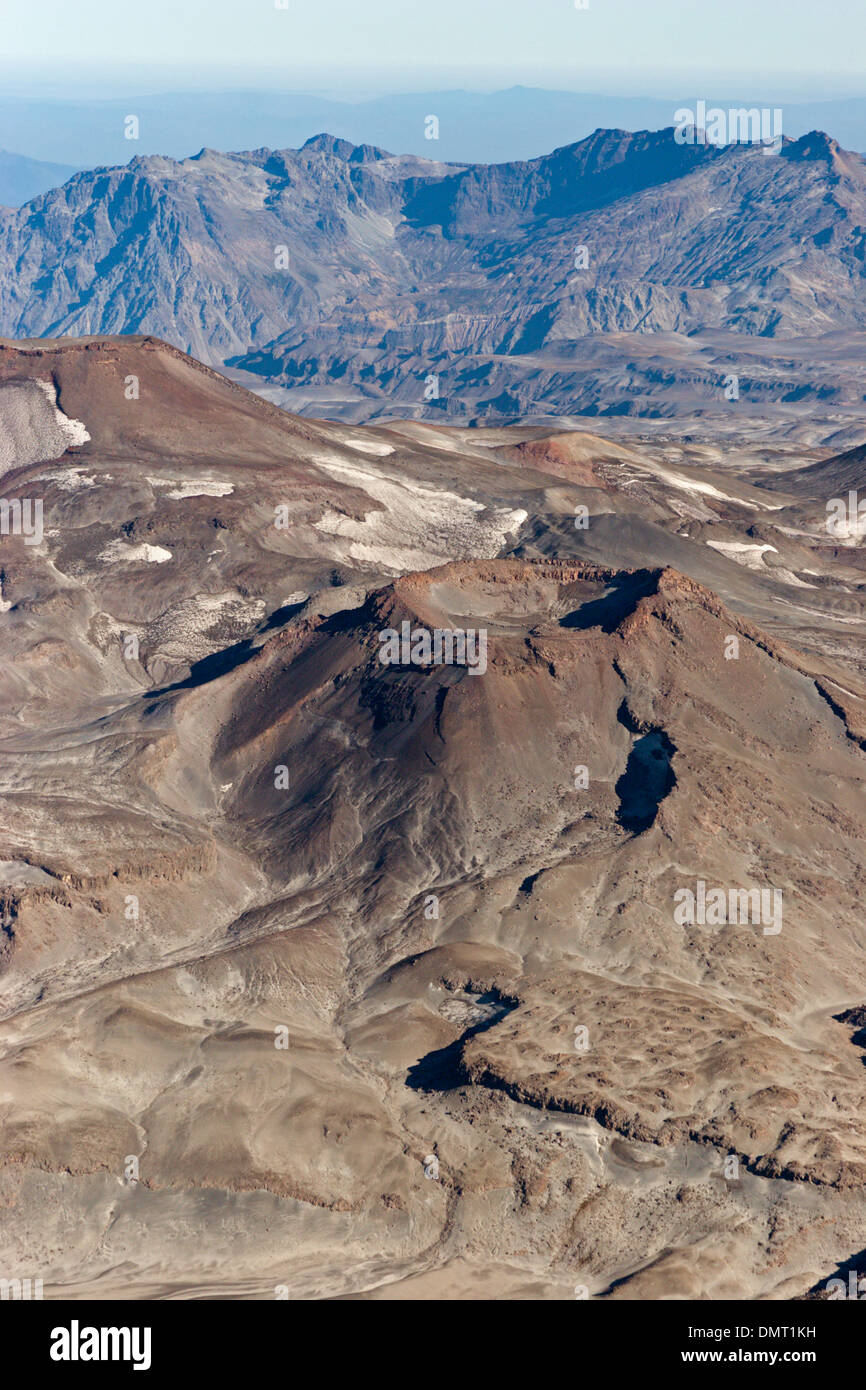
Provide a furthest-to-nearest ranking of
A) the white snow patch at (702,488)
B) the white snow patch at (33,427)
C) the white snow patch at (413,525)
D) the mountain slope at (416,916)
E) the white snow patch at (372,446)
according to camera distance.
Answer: the white snow patch at (702,488) < the white snow patch at (372,446) < the white snow patch at (33,427) < the white snow patch at (413,525) < the mountain slope at (416,916)

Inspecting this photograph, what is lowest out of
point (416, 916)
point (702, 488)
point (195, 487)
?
point (416, 916)

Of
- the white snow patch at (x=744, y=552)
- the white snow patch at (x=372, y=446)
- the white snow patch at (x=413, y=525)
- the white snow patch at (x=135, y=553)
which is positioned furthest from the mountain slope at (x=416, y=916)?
the white snow patch at (x=372, y=446)

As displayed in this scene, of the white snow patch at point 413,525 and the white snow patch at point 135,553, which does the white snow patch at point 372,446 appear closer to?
the white snow patch at point 413,525

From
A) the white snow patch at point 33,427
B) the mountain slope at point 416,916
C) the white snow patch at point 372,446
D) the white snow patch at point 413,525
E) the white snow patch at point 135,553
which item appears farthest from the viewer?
the white snow patch at point 372,446

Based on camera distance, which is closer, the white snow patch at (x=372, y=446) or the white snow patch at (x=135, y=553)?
the white snow patch at (x=135, y=553)

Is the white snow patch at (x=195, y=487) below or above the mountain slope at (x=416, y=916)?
above

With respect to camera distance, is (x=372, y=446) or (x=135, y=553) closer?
(x=135, y=553)

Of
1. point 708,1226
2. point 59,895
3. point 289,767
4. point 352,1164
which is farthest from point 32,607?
point 708,1226

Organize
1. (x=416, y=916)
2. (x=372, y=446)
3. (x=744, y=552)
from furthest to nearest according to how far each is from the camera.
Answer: (x=372, y=446) → (x=744, y=552) → (x=416, y=916)

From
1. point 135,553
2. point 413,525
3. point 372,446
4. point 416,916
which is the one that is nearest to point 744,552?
point 413,525

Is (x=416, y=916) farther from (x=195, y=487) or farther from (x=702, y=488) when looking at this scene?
(x=702, y=488)

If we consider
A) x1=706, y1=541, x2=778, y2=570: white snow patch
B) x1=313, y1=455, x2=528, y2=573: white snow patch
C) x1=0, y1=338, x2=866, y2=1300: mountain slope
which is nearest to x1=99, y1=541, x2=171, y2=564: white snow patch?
x1=0, y1=338, x2=866, y2=1300: mountain slope
